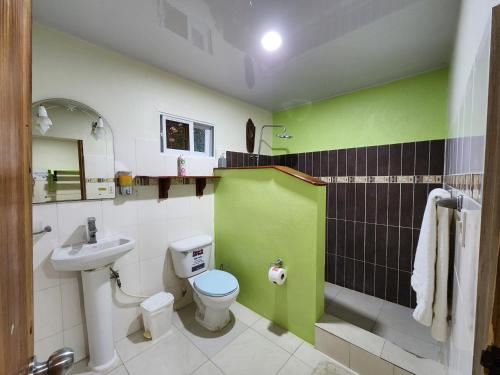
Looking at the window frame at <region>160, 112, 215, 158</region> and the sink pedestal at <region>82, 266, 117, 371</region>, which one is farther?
the window frame at <region>160, 112, 215, 158</region>

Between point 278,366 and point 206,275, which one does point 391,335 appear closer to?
point 278,366

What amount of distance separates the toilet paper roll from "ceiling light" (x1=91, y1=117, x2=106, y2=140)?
1701 millimetres

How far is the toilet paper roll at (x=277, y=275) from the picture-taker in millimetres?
1646

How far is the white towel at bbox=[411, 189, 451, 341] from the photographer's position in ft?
3.15

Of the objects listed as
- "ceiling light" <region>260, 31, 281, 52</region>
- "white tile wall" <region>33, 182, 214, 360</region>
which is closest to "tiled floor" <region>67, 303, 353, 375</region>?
"white tile wall" <region>33, 182, 214, 360</region>

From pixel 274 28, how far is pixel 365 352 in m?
2.22

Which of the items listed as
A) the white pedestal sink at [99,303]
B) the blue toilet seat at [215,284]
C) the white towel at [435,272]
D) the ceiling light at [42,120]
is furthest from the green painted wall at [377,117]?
the ceiling light at [42,120]

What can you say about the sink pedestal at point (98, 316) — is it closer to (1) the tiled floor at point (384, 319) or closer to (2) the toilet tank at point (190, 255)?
(2) the toilet tank at point (190, 255)

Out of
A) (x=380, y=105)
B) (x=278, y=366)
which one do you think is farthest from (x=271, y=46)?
(x=278, y=366)

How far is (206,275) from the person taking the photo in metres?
1.90

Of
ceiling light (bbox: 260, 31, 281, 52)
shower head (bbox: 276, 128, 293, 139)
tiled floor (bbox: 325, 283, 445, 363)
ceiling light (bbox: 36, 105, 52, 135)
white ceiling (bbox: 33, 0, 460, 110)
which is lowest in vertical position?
tiled floor (bbox: 325, 283, 445, 363)

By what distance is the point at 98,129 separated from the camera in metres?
1.54

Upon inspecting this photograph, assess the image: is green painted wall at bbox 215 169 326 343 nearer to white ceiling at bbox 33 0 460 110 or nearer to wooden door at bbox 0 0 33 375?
white ceiling at bbox 33 0 460 110

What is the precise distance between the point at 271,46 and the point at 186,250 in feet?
5.96
